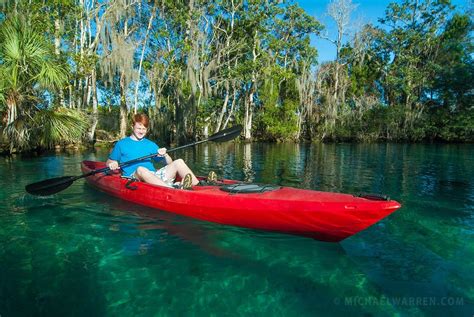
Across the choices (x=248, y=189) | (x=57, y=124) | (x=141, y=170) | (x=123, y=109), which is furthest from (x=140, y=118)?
(x=123, y=109)

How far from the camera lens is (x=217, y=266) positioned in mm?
3523

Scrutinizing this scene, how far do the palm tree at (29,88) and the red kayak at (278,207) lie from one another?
7735 millimetres

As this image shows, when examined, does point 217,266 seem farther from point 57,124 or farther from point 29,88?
point 29,88

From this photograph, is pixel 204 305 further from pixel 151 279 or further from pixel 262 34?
pixel 262 34

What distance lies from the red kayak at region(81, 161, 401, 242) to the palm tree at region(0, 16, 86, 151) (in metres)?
7.73

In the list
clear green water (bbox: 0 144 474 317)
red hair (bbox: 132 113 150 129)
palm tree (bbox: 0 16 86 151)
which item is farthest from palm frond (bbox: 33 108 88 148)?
red hair (bbox: 132 113 150 129)

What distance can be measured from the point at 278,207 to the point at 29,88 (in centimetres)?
1121

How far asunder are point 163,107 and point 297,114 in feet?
42.2

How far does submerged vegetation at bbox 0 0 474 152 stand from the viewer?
38.9ft

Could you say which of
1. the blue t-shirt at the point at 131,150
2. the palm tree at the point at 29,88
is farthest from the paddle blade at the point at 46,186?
the palm tree at the point at 29,88

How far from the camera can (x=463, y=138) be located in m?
29.0

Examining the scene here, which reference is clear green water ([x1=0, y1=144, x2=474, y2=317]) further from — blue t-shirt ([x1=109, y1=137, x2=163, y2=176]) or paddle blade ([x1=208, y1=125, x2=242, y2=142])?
paddle blade ([x1=208, y1=125, x2=242, y2=142])


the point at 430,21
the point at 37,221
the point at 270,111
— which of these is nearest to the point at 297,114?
the point at 270,111

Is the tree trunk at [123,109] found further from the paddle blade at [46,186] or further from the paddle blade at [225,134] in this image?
the paddle blade at [225,134]
